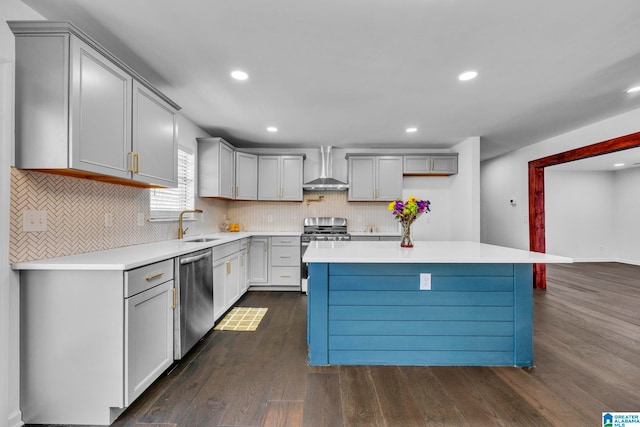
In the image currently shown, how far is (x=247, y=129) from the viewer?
409cm

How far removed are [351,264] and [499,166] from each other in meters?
5.49

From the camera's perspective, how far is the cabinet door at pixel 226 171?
406cm

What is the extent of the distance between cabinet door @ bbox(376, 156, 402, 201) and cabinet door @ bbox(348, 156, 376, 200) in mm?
117

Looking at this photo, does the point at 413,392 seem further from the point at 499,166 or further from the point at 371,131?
the point at 499,166

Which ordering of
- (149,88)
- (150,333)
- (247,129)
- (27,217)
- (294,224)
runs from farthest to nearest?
(294,224), (247,129), (149,88), (150,333), (27,217)

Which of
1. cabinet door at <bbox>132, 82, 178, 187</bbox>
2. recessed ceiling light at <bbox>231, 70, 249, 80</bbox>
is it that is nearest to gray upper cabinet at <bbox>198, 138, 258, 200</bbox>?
cabinet door at <bbox>132, 82, 178, 187</bbox>

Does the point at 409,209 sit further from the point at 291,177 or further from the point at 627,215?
the point at 627,215

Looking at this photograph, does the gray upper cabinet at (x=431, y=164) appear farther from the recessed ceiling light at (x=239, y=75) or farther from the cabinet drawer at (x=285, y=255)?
the recessed ceiling light at (x=239, y=75)

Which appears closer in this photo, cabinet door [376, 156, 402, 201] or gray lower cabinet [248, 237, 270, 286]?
gray lower cabinet [248, 237, 270, 286]

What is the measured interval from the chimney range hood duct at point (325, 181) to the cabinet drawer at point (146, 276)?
118 inches

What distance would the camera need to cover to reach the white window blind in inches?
119

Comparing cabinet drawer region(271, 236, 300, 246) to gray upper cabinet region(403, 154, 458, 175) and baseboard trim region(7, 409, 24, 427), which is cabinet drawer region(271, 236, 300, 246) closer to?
gray upper cabinet region(403, 154, 458, 175)

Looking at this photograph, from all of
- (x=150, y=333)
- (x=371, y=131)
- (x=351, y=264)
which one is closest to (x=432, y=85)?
(x=371, y=131)

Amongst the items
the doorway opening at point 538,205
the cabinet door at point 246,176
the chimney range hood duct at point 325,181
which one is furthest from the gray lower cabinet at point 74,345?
the doorway opening at point 538,205
